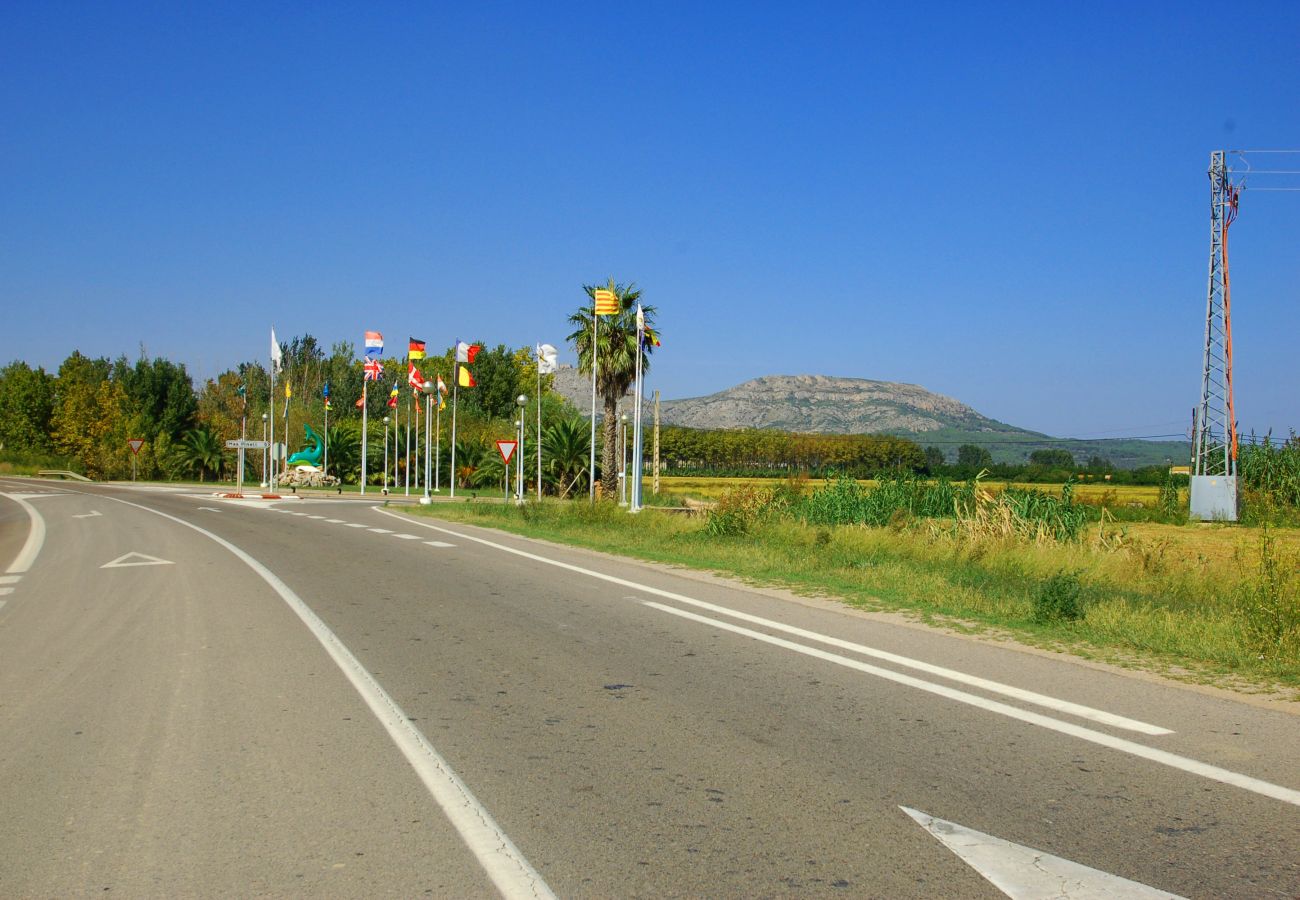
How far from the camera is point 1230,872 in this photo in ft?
14.3

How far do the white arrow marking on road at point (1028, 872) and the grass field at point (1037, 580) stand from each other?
13.9 feet

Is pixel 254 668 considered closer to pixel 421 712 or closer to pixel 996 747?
pixel 421 712

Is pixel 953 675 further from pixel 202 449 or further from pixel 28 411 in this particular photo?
pixel 28 411

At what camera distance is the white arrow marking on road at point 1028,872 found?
13.6ft

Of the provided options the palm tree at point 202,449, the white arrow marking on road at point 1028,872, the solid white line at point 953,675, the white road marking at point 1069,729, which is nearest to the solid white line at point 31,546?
the solid white line at point 953,675

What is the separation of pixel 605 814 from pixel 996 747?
8.42 feet

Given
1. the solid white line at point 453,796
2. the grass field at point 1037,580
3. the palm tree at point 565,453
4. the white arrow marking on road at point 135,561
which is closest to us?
the solid white line at point 453,796

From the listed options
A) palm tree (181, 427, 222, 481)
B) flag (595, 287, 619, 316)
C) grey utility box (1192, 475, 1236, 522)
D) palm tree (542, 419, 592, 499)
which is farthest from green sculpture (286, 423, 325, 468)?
grey utility box (1192, 475, 1236, 522)

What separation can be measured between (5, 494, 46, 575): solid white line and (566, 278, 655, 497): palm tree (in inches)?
796

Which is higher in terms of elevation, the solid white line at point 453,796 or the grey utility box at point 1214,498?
the grey utility box at point 1214,498

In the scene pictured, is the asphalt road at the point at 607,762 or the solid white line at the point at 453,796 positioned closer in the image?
the solid white line at the point at 453,796

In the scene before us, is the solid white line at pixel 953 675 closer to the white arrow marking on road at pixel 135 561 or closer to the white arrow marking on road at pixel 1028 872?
the white arrow marking on road at pixel 1028 872

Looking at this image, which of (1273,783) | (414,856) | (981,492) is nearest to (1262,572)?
(1273,783)

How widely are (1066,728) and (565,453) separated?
46.2 m
